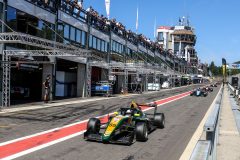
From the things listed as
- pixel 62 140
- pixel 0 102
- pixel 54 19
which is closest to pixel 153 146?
pixel 62 140

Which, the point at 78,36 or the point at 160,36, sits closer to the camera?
the point at 78,36

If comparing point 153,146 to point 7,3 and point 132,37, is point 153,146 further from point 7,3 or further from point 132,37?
point 132,37

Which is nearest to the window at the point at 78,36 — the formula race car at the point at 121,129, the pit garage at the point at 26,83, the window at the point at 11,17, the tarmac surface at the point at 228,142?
the pit garage at the point at 26,83

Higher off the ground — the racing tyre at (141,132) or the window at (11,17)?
the window at (11,17)

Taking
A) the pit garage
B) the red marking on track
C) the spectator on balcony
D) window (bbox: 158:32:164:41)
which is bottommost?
the red marking on track

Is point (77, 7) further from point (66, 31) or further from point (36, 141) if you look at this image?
point (36, 141)

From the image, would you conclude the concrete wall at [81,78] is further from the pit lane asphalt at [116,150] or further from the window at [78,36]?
the pit lane asphalt at [116,150]

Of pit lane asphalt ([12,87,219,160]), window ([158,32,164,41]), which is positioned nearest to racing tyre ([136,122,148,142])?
pit lane asphalt ([12,87,219,160])

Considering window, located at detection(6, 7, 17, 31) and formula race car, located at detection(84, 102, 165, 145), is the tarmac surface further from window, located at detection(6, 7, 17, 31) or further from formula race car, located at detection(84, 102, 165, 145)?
window, located at detection(6, 7, 17, 31)

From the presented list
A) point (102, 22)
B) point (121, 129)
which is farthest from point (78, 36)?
point (121, 129)

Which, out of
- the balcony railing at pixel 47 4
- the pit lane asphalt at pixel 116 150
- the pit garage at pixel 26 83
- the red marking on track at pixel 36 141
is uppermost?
the balcony railing at pixel 47 4

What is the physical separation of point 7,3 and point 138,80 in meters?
27.5

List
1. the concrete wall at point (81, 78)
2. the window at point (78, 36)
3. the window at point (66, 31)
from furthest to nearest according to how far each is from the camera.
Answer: the concrete wall at point (81, 78) → the window at point (78, 36) → the window at point (66, 31)

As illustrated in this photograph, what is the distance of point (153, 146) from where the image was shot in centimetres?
1051
